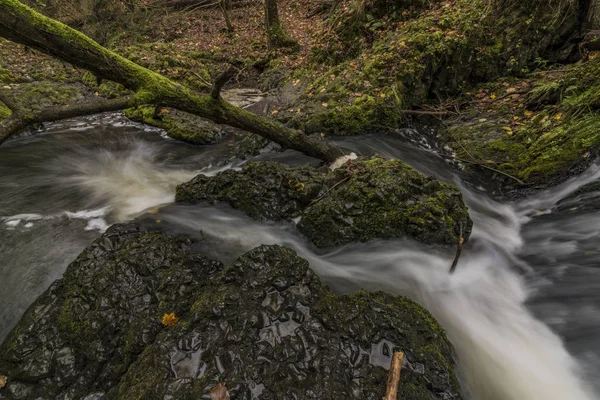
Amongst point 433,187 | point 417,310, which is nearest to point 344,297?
point 417,310

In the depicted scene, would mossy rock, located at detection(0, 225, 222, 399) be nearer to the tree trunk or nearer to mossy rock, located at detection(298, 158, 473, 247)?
mossy rock, located at detection(298, 158, 473, 247)

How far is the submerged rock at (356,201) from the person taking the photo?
4.14 m

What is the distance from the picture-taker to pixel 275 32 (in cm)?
1111

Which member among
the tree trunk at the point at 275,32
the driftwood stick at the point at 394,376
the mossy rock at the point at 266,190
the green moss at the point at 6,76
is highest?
the tree trunk at the point at 275,32

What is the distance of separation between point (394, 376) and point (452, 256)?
230 centimetres

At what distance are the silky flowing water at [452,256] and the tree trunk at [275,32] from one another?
633cm

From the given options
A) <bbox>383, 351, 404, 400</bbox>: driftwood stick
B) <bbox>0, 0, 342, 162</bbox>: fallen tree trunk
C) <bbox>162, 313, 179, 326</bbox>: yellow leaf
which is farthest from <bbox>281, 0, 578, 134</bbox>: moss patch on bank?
<bbox>383, 351, 404, 400</bbox>: driftwood stick

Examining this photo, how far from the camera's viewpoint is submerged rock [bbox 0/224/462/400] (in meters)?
2.22

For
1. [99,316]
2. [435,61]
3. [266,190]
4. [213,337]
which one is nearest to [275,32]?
[435,61]

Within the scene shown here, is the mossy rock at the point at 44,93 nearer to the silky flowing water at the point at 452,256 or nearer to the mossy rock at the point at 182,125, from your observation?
the mossy rock at the point at 182,125

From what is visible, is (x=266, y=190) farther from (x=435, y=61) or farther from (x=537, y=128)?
(x=435, y=61)

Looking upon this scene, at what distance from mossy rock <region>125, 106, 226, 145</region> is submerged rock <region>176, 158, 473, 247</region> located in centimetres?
312

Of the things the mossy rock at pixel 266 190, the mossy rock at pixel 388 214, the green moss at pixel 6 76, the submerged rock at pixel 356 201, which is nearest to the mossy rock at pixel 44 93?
the green moss at pixel 6 76

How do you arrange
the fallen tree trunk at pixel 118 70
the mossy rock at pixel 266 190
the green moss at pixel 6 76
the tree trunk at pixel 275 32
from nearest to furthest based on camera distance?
the fallen tree trunk at pixel 118 70
the mossy rock at pixel 266 190
the green moss at pixel 6 76
the tree trunk at pixel 275 32
